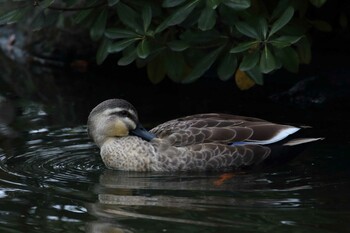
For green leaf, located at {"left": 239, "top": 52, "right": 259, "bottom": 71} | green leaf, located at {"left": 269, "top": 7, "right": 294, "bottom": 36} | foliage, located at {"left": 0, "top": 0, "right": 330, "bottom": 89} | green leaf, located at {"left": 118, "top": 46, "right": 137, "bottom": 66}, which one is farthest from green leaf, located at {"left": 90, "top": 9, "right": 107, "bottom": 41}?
green leaf, located at {"left": 269, "top": 7, "right": 294, "bottom": 36}

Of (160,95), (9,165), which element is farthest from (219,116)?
(160,95)

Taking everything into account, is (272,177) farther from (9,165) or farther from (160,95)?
(160,95)

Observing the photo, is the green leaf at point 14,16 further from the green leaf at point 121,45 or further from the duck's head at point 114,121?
the duck's head at point 114,121

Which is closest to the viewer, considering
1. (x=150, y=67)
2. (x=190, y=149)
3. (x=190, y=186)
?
(x=190, y=186)

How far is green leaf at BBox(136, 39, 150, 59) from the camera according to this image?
8.69m

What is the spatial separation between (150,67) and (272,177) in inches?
104

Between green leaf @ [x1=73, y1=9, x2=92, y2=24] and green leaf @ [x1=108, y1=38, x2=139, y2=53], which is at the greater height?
green leaf @ [x1=73, y1=9, x2=92, y2=24]

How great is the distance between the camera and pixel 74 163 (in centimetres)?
857

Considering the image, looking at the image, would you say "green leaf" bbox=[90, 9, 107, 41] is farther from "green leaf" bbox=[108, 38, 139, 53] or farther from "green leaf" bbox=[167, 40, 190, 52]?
"green leaf" bbox=[167, 40, 190, 52]

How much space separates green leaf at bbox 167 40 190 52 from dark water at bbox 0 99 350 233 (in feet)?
4.15

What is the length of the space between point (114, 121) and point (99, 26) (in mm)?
1178

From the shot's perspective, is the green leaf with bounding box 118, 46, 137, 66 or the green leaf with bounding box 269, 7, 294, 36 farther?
the green leaf with bounding box 118, 46, 137, 66

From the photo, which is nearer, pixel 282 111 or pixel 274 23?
Answer: pixel 274 23

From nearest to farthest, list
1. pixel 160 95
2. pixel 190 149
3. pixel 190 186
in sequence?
pixel 190 186 < pixel 190 149 < pixel 160 95
